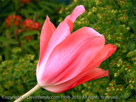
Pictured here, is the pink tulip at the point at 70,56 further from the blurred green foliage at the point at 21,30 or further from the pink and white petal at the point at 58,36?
the blurred green foliage at the point at 21,30

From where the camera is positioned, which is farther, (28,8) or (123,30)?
(28,8)

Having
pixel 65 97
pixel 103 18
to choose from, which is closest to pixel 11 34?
pixel 65 97

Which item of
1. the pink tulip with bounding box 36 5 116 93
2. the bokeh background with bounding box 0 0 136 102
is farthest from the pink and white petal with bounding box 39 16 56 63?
the bokeh background with bounding box 0 0 136 102

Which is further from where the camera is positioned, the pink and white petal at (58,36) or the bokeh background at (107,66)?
the bokeh background at (107,66)

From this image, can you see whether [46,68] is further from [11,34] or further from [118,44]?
[11,34]

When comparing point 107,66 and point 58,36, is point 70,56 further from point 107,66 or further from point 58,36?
point 107,66

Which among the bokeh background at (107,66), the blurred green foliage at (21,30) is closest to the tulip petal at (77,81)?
the bokeh background at (107,66)

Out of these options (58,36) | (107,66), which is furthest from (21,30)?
(58,36)

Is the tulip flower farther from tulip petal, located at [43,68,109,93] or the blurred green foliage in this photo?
the blurred green foliage
